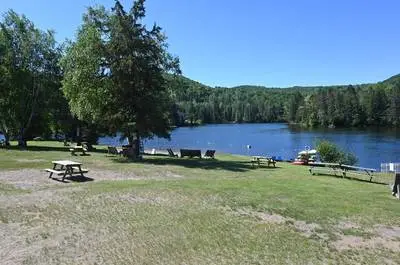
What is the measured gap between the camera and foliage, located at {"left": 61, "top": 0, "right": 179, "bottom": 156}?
33.9m

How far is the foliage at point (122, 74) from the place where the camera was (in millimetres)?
33938

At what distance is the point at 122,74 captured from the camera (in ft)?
111

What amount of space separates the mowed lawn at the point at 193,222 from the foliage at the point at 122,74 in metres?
12.1

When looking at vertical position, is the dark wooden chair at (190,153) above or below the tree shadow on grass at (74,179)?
above

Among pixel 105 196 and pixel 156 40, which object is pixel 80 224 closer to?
pixel 105 196

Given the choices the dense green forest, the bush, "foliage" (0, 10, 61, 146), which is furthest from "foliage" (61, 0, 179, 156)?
the bush

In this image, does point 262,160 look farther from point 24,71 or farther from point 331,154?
point 24,71

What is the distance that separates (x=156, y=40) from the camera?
3553 cm

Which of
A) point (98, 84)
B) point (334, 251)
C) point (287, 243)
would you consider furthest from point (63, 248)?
point (98, 84)

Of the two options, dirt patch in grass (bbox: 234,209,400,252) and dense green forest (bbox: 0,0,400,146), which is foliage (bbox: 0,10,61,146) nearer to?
dense green forest (bbox: 0,0,400,146)

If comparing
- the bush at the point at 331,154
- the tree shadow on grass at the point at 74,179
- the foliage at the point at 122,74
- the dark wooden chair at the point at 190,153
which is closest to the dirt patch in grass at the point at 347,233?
the tree shadow on grass at the point at 74,179

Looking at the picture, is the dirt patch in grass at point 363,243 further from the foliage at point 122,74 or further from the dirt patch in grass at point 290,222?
the foliage at point 122,74

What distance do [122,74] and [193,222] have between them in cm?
2222

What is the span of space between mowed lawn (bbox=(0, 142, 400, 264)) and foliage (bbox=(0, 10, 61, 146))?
79.3ft
